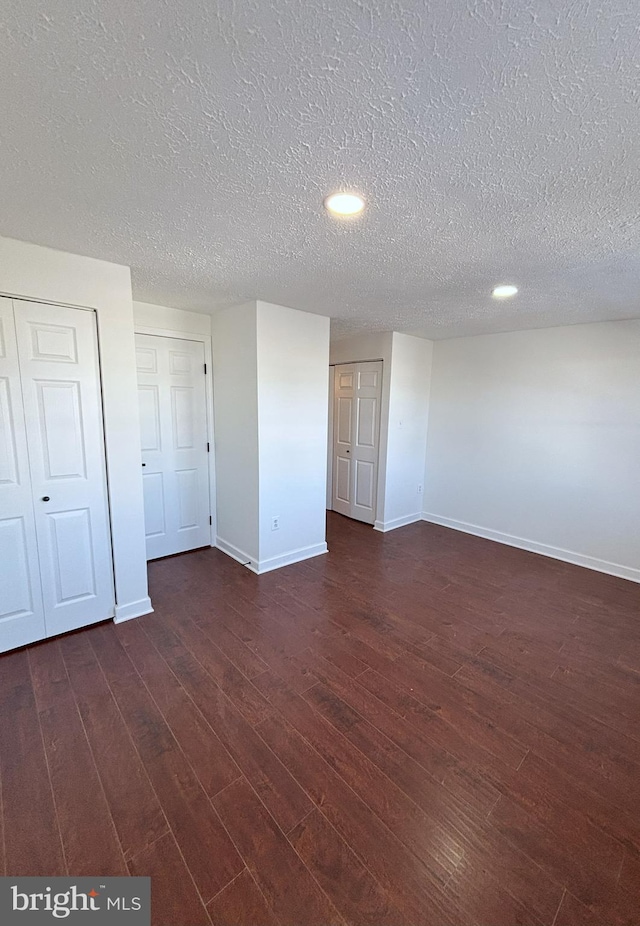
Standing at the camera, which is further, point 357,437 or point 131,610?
point 357,437

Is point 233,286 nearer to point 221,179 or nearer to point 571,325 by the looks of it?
point 221,179

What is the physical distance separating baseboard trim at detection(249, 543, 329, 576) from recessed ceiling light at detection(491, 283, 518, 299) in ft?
9.00

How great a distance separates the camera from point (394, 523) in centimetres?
481

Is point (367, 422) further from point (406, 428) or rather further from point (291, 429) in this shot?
point (291, 429)

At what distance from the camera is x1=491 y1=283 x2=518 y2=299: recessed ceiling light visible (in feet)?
8.55

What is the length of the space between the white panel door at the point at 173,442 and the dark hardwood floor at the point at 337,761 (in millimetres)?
984

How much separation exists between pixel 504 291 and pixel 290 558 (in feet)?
9.44

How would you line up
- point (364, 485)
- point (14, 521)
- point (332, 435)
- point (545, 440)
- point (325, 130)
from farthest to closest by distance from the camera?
point (332, 435)
point (364, 485)
point (545, 440)
point (14, 521)
point (325, 130)

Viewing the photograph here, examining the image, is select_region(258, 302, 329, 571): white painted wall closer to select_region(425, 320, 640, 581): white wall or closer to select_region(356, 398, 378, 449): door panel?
select_region(356, 398, 378, 449): door panel

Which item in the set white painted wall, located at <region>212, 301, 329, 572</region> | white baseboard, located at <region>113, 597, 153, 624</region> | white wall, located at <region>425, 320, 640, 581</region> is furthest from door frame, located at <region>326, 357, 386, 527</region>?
white baseboard, located at <region>113, 597, 153, 624</region>

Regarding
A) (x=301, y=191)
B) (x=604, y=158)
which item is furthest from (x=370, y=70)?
(x=604, y=158)

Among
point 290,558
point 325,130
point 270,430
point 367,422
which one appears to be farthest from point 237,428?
point 325,130

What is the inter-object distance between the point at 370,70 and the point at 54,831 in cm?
258

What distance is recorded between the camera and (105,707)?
1.94m
